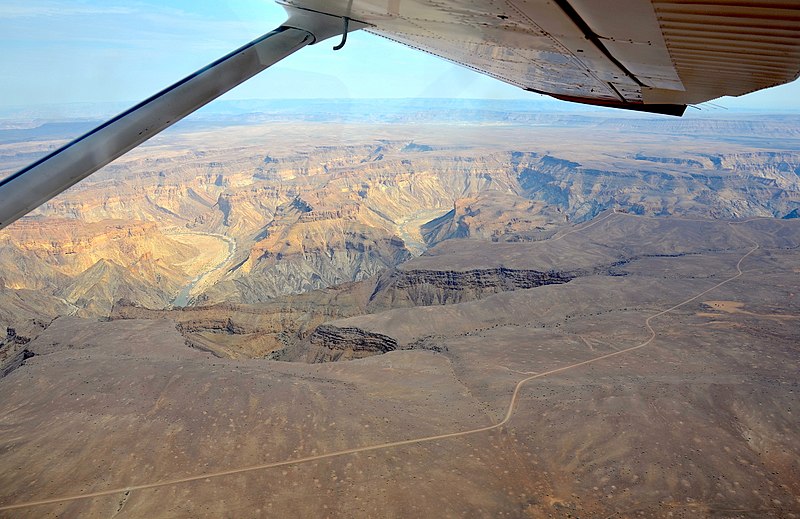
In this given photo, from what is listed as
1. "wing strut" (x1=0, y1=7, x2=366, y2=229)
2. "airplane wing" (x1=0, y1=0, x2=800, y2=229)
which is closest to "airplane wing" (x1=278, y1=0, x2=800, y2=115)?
"airplane wing" (x1=0, y1=0, x2=800, y2=229)

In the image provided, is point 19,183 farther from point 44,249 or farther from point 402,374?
point 44,249

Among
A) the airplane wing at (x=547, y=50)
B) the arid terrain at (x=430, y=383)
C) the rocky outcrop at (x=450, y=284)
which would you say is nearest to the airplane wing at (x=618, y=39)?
the airplane wing at (x=547, y=50)

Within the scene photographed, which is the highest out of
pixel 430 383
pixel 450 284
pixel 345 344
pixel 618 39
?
pixel 618 39

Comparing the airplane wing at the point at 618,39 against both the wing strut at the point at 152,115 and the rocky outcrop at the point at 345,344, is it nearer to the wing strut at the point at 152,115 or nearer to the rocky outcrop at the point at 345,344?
the wing strut at the point at 152,115

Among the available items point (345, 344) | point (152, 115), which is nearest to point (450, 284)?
point (345, 344)

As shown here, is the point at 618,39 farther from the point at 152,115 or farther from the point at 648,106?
the point at 152,115

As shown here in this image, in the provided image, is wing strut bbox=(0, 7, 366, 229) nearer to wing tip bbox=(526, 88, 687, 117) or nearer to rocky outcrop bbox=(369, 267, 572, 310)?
wing tip bbox=(526, 88, 687, 117)

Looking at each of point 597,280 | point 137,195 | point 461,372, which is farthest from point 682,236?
point 137,195

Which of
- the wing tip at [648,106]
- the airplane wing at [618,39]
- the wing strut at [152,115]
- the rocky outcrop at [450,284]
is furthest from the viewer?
the rocky outcrop at [450,284]
